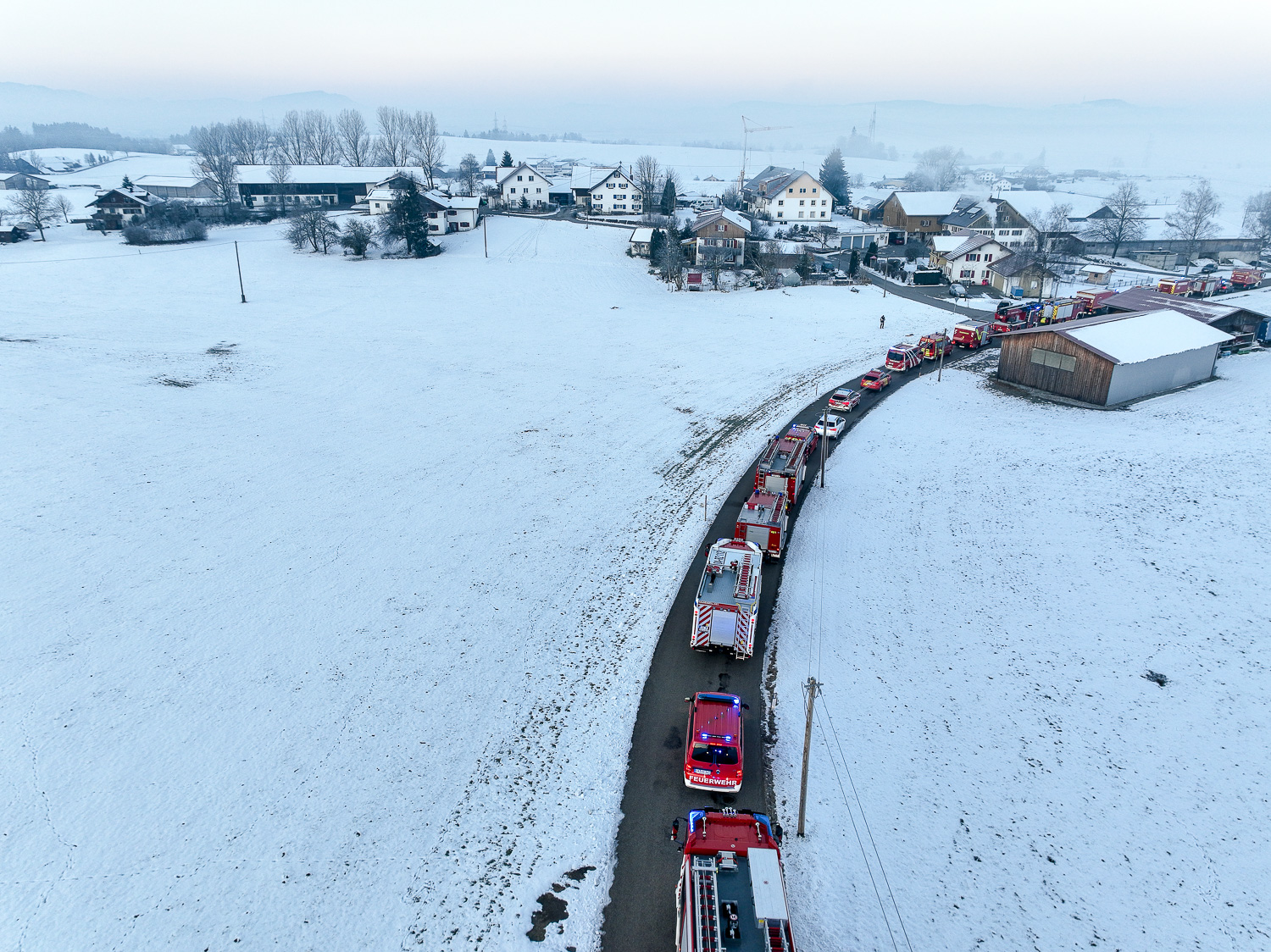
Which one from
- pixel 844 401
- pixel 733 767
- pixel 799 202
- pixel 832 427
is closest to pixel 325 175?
pixel 799 202

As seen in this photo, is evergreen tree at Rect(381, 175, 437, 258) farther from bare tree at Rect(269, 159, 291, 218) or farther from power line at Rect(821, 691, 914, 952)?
power line at Rect(821, 691, 914, 952)

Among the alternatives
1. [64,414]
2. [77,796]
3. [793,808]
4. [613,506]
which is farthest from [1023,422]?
[64,414]

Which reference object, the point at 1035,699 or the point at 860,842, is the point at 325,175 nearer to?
the point at 1035,699

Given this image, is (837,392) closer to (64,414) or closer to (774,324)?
(774,324)

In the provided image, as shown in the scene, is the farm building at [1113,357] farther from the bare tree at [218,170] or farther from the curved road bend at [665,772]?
the bare tree at [218,170]

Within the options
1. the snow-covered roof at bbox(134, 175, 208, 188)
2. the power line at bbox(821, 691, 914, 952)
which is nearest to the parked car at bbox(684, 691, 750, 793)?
the power line at bbox(821, 691, 914, 952)

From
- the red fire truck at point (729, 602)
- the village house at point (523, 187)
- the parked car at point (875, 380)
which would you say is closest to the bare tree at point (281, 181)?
the village house at point (523, 187)
